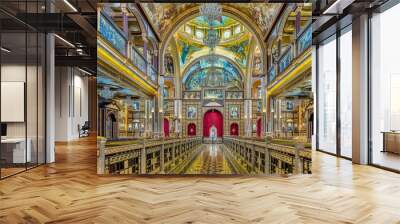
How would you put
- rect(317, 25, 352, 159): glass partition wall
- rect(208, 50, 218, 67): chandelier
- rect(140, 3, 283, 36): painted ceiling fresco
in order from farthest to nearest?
rect(317, 25, 352, 159): glass partition wall < rect(208, 50, 218, 67): chandelier < rect(140, 3, 283, 36): painted ceiling fresco

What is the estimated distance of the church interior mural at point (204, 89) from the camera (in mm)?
5484

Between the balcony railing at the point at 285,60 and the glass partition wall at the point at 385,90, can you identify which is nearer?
the balcony railing at the point at 285,60

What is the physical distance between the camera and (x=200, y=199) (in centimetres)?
423

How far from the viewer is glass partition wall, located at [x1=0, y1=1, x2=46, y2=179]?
19.4 ft

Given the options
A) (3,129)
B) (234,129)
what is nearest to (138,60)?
(234,129)

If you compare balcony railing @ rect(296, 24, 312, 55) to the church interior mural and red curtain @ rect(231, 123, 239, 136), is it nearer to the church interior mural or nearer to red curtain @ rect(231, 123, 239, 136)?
the church interior mural

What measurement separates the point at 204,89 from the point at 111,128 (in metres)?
1.74

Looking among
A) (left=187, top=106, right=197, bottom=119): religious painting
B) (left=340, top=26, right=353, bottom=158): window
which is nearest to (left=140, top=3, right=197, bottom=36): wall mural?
Result: (left=187, top=106, right=197, bottom=119): religious painting

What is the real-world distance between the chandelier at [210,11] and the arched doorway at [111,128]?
239 cm

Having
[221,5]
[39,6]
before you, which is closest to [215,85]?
[221,5]

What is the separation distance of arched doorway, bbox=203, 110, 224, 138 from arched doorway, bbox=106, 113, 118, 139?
60.5 inches

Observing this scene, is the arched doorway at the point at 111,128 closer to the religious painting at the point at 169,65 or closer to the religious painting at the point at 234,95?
the religious painting at the point at 169,65

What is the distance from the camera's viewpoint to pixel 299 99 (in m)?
5.48

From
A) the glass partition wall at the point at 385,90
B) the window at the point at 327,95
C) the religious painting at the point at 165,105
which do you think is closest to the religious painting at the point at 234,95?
the religious painting at the point at 165,105
